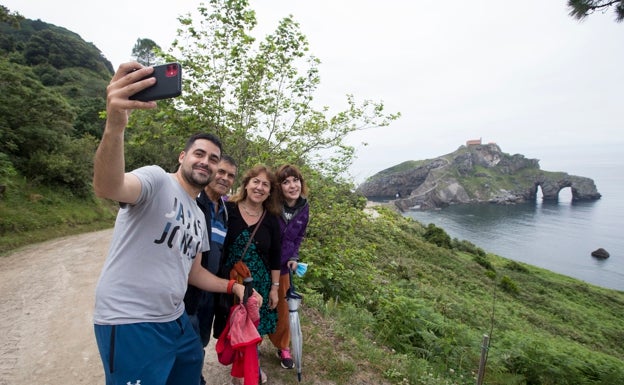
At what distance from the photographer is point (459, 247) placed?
38406 millimetres

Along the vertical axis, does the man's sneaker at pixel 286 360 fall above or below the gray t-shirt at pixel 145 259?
below

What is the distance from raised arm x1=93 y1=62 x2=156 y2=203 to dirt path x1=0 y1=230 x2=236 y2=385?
3204 millimetres

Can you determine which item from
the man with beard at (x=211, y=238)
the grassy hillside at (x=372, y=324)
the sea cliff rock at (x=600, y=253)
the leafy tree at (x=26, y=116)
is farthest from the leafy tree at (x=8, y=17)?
the sea cliff rock at (x=600, y=253)

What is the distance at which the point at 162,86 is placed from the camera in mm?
1394

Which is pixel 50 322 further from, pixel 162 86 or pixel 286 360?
pixel 162 86

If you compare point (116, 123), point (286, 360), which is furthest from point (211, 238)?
point (286, 360)

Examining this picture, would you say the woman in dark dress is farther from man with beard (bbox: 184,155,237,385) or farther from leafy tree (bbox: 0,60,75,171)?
Answer: leafy tree (bbox: 0,60,75,171)

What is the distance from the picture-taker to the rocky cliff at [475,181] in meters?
110

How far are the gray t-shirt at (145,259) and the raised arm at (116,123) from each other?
22 cm

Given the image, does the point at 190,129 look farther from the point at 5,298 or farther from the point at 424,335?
the point at 424,335

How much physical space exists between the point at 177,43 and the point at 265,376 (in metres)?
5.75

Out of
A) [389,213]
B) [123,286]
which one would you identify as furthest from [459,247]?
[123,286]

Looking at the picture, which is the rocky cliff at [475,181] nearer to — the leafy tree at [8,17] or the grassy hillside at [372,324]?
the grassy hillside at [372,324]

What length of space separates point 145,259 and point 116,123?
79 centimetres
